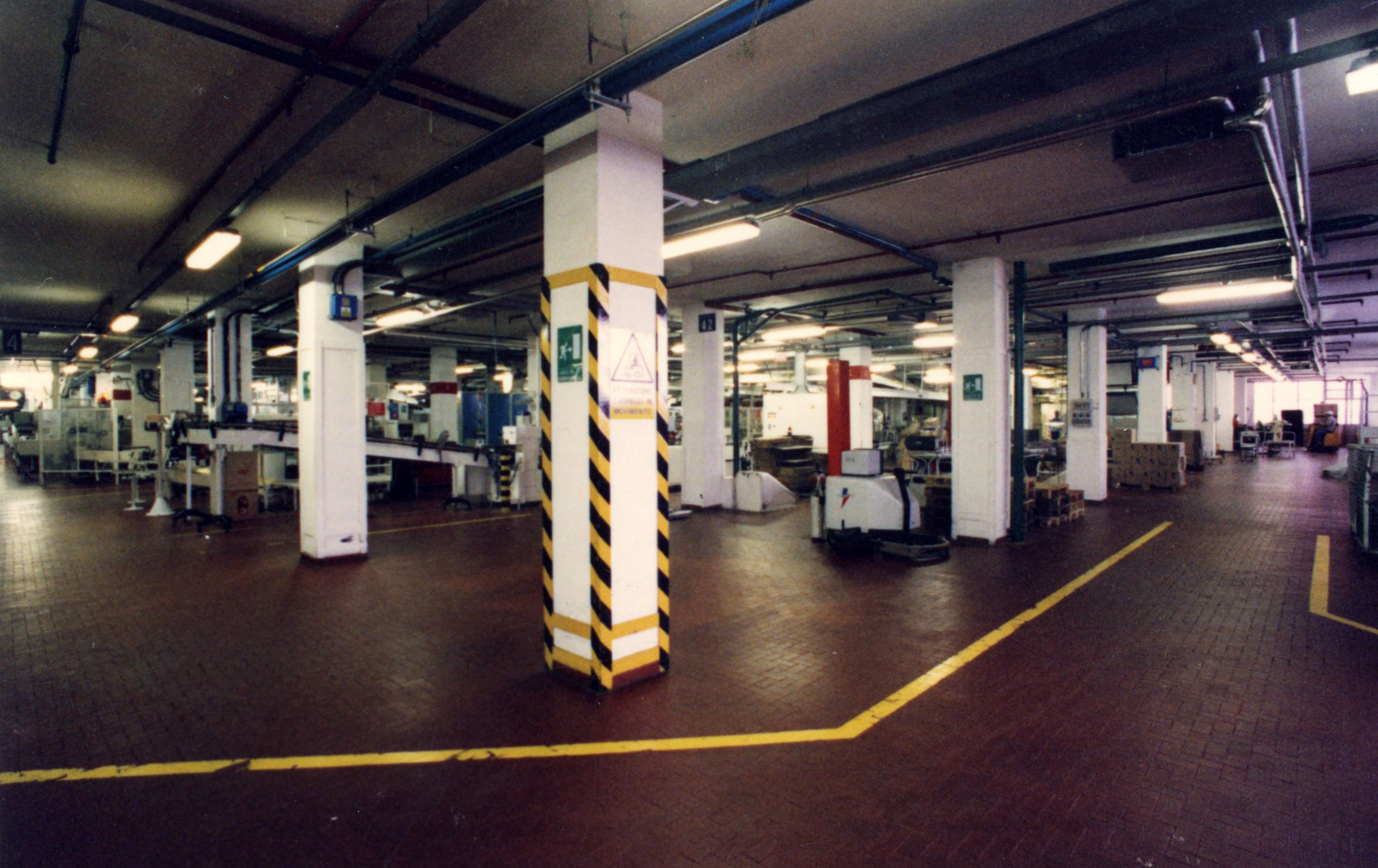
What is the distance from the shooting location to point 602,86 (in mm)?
4211

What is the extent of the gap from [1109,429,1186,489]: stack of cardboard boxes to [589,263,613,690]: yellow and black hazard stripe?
17.6m

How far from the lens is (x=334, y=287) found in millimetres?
8469

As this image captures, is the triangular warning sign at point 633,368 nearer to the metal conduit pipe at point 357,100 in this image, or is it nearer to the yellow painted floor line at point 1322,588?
the metal conduit pipe at point 357,100

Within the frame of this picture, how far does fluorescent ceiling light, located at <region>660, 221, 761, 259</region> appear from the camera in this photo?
6602mm

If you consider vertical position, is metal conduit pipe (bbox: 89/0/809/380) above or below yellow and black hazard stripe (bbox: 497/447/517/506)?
above

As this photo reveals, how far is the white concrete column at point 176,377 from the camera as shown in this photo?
17198mm

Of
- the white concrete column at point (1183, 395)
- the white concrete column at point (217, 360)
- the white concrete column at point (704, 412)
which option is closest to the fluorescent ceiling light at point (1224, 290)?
the white concrete column at point (704, 412)

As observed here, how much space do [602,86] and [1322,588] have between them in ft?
29.4

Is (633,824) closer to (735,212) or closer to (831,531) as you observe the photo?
(735,212)

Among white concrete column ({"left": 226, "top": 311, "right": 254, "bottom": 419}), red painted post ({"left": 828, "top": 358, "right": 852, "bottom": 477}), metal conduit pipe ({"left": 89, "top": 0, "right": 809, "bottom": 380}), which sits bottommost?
red painted post ({"left": 828, "top": 358, "right": 852, "bottom": 477})

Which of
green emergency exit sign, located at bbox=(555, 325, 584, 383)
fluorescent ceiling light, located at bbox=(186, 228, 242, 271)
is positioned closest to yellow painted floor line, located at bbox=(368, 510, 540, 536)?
fluorescent ceiling light, located at bbox=(186, 228, 242, 271)

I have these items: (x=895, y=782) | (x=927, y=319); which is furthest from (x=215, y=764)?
(x=927, y=319)

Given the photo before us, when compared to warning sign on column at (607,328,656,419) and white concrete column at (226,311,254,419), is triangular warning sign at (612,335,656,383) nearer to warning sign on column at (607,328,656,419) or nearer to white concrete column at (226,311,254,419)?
warning sign on column at (607,328,656,419)

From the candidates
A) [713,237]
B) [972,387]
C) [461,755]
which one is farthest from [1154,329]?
[461,755]
